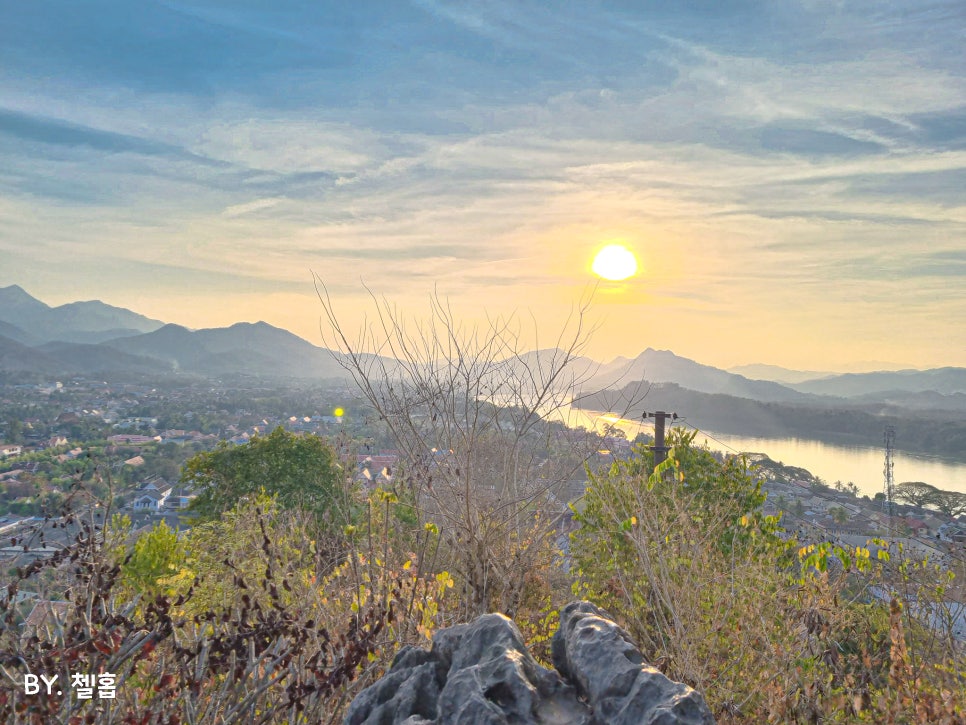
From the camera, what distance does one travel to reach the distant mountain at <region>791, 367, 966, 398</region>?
146 m

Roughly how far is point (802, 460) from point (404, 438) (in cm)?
4428

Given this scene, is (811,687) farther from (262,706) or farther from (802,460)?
(802,460)

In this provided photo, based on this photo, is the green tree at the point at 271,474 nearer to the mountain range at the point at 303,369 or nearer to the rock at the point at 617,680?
the rock at the point at 617,680

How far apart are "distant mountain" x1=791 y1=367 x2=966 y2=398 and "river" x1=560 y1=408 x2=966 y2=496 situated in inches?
4309

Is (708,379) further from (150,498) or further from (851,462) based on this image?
(150,498)

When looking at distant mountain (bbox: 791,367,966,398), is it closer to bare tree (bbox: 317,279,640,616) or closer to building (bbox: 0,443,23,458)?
building (bbox: 0,443,23,458)

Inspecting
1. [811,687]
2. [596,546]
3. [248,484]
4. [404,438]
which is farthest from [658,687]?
[248,484]

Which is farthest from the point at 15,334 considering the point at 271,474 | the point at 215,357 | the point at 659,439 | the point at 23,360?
the point at 659,439

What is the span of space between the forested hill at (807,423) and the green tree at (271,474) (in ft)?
137

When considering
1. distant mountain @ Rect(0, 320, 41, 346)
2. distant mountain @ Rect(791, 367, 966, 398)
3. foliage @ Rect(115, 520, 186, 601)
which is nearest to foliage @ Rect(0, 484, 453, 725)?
foliage @ Rect(115, 520, 186, 601)

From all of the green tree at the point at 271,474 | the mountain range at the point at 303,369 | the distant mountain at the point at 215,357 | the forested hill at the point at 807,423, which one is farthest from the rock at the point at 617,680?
the distant mountain at the point at 215,357

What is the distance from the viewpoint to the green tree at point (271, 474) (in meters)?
10.9

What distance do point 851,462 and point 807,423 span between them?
16704mm

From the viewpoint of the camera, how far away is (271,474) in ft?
37.0
